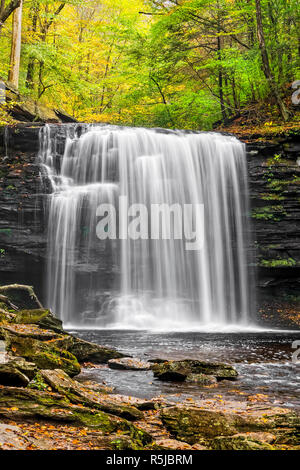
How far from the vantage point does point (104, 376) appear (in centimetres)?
652

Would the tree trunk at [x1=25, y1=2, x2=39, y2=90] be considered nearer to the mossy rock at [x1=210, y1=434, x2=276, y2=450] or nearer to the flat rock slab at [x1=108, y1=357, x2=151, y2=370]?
the flat rock slab at [x1=108, y1=357, x2=151, y2=370]

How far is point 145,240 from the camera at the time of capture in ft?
45.9

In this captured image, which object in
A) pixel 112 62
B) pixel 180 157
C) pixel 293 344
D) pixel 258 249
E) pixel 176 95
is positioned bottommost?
pixel 293 344

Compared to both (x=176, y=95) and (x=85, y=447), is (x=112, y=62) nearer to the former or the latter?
(x=176, y=95)

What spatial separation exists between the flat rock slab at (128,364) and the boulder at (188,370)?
0.64 ft

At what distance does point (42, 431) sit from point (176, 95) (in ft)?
66.1

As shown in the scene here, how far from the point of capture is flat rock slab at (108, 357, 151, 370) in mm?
7082

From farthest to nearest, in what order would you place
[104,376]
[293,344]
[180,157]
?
[180,157], [293,344], [104,376]

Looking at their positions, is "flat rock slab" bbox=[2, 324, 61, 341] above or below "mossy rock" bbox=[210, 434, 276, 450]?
above

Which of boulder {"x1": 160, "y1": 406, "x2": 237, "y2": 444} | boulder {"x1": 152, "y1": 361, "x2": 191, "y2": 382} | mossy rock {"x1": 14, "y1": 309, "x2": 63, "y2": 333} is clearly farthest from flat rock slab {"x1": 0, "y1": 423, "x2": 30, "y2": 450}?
mossy rock {"x1": 14, "y1": 309, "x2": 63, "y2": 333}

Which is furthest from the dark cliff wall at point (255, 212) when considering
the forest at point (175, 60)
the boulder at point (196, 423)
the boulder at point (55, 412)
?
the boulder at point (196, 423)

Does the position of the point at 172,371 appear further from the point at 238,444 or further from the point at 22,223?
the point at 22,223

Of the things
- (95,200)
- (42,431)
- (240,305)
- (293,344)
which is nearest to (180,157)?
(95,200)
